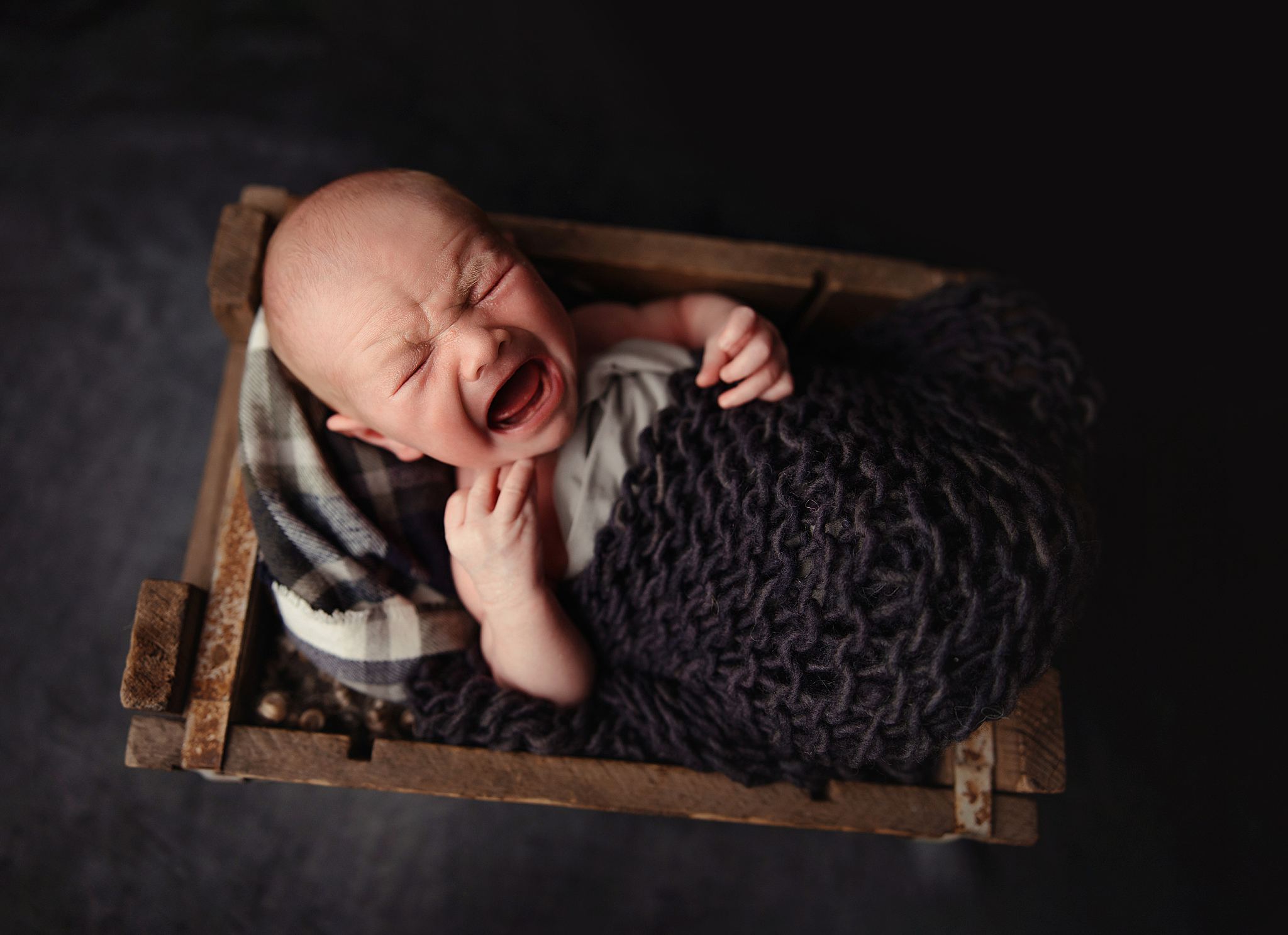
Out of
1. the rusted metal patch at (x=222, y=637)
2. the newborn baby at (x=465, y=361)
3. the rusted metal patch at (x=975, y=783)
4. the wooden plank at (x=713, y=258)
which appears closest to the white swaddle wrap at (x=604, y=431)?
the newborn baby at (x=465, y=361)

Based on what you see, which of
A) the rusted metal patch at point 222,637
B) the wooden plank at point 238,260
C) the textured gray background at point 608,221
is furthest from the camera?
the textured gray background at point 608,221

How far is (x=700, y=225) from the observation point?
4.91ft

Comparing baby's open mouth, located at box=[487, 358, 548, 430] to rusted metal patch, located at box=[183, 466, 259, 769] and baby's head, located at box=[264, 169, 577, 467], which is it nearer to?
baby's head, located at box=[264, 169, 577, 467]

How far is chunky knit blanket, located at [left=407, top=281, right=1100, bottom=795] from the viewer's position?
73 centimetres

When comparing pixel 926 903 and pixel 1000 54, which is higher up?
pixel 1000 54

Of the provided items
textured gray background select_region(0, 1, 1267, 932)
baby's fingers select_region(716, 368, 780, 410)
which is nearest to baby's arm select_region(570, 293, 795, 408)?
baby's fingers select_region(716, 368, 780, 410)

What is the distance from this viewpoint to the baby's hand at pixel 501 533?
2.70 feet

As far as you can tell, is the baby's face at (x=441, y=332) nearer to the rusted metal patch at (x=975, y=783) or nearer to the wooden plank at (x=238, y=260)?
the wooden plank at (x=238, y=260)

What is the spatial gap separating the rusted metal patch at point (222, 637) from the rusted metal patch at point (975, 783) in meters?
0.76

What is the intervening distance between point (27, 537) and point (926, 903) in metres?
1.41

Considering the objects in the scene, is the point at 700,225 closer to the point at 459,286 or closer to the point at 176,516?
the point at 459,286

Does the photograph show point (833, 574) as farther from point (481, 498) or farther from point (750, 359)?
point (481, 498)

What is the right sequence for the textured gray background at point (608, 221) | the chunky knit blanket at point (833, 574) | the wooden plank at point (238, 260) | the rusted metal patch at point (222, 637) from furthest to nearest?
the textured gray background at point (608, 221), the wooden plank at point (238, 260), the rusted metal patch at point (222, 637), the chunky knit blanket at point (833, 574)

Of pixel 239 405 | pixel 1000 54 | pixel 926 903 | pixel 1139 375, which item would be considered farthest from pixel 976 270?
pixel 239 405
